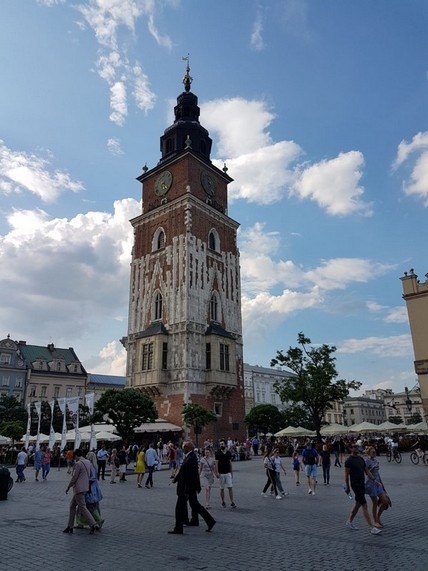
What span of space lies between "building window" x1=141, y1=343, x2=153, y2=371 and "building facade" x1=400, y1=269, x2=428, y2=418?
84.4 feet

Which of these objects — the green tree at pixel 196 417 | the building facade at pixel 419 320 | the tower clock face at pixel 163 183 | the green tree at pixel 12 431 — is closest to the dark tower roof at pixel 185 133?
the tower clock face at pixel 163 183

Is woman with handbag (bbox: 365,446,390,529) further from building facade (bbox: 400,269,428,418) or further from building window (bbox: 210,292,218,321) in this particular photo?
building window (bbox: 210,292,218,321)

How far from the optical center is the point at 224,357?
45.2 m

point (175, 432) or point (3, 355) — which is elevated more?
point (3, 355)

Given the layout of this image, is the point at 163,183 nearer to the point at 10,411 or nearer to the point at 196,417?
the point at 196,417

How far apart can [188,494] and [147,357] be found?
115ft

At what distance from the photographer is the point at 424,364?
43.1 m

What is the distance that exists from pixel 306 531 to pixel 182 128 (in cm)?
4975

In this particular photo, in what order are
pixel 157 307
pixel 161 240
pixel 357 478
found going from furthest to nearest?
pixel 161 240, pixel 157 307, pixel 357 478

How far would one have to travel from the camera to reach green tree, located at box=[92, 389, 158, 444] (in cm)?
3209

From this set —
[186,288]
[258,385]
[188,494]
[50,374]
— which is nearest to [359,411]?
[258,385]

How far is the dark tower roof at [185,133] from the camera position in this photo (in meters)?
52.4

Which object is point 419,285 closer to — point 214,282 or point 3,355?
point 214,282

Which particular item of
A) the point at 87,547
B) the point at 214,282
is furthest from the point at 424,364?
the point at 87,547
